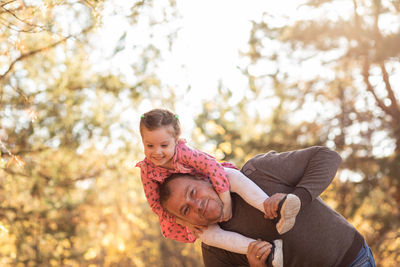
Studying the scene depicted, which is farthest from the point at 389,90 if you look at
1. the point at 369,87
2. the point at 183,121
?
the point at 183,121

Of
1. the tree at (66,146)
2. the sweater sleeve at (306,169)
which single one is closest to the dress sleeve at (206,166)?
the sweater sleeve at (306,169)

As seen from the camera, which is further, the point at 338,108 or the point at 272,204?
the point at 338,108

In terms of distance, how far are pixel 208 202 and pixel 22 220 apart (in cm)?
477

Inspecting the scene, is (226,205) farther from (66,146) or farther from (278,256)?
(66,146)

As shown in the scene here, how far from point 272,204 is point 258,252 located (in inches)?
9.5

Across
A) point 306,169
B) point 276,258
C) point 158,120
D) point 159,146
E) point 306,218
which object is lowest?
point 276,258

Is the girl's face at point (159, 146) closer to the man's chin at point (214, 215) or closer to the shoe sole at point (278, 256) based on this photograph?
the man's chin at point (214, 215)

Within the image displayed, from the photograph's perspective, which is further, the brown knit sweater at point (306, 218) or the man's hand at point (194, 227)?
the man's hand at point (194, 227)

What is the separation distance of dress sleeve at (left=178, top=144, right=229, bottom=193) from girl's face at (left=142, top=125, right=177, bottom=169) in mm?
71

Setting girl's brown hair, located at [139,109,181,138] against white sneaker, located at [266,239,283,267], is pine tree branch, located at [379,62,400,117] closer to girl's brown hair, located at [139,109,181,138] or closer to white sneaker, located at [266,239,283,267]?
girl's brown hair, located at [139,109,181,138]

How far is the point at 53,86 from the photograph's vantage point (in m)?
6.07

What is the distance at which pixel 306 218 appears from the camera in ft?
7.73

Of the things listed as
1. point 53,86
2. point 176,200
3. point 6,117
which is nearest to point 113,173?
point 53,86

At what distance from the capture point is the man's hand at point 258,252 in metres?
2.23
